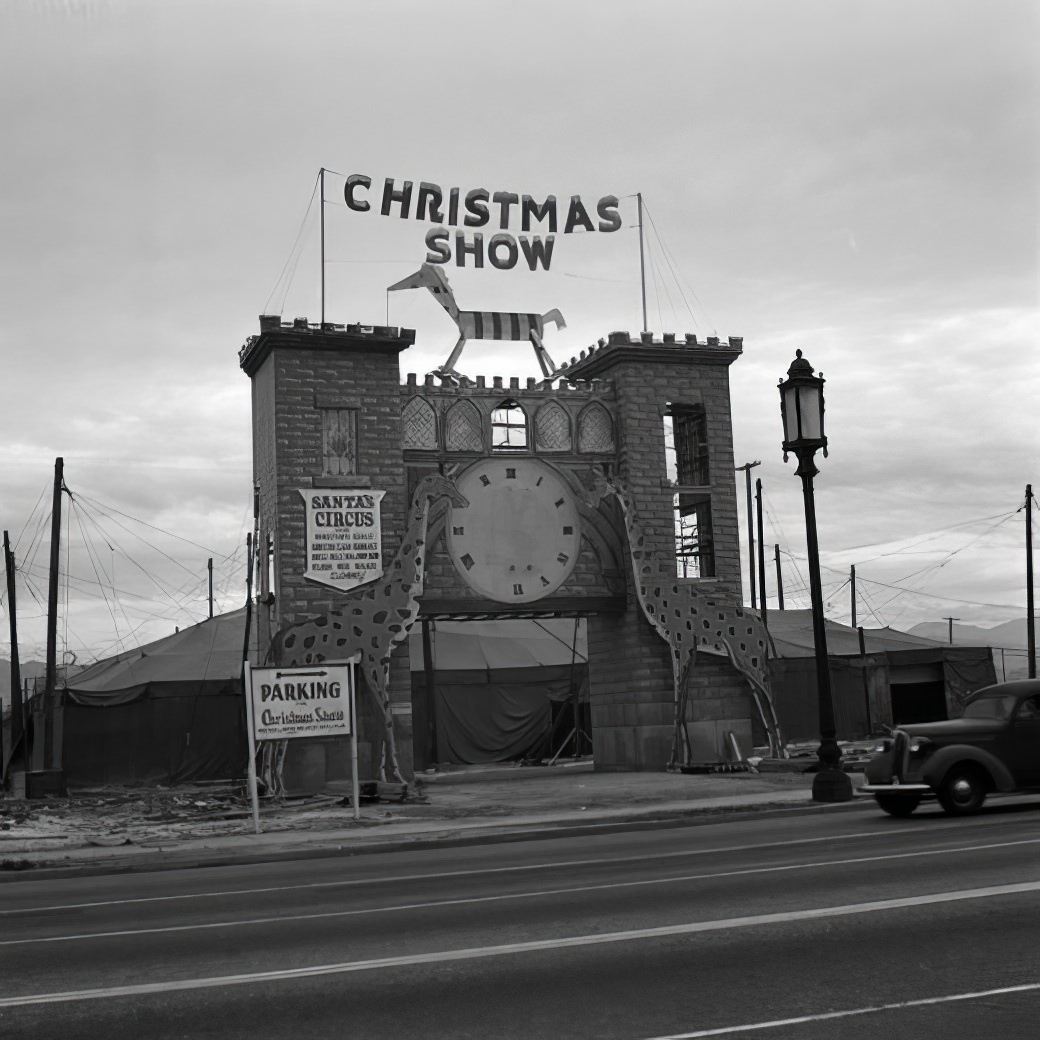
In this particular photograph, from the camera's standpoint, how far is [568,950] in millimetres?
8422

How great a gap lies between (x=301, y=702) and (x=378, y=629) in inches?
295

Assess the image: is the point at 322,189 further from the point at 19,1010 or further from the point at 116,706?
the point at 19,1010

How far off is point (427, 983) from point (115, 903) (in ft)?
18.9

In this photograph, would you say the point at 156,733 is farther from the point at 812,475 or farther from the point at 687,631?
the point at 812,475

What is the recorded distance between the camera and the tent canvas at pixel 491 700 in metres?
41.5

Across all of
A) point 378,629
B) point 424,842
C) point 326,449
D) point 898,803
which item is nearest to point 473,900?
point 424,842

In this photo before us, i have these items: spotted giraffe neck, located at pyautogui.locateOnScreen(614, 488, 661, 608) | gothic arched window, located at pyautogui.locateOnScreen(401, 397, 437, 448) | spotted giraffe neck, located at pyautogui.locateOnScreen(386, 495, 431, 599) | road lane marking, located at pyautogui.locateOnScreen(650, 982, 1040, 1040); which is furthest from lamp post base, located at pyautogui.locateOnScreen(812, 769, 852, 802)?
gothic arched window, located at pyautogui.locateOnScreen(401, 397, 437, 448)

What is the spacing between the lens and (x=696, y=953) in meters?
8.16

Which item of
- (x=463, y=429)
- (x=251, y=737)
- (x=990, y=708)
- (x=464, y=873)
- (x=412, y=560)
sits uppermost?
(x=463, y=429)

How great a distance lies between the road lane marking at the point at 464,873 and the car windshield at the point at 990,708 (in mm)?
3913

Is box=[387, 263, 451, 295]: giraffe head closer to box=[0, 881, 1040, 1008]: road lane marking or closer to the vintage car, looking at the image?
the vintage car

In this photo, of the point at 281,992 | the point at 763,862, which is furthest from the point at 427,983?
the point at 763,862

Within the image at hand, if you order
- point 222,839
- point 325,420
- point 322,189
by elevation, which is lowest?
point 222,839

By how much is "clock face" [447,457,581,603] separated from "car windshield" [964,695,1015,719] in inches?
539
